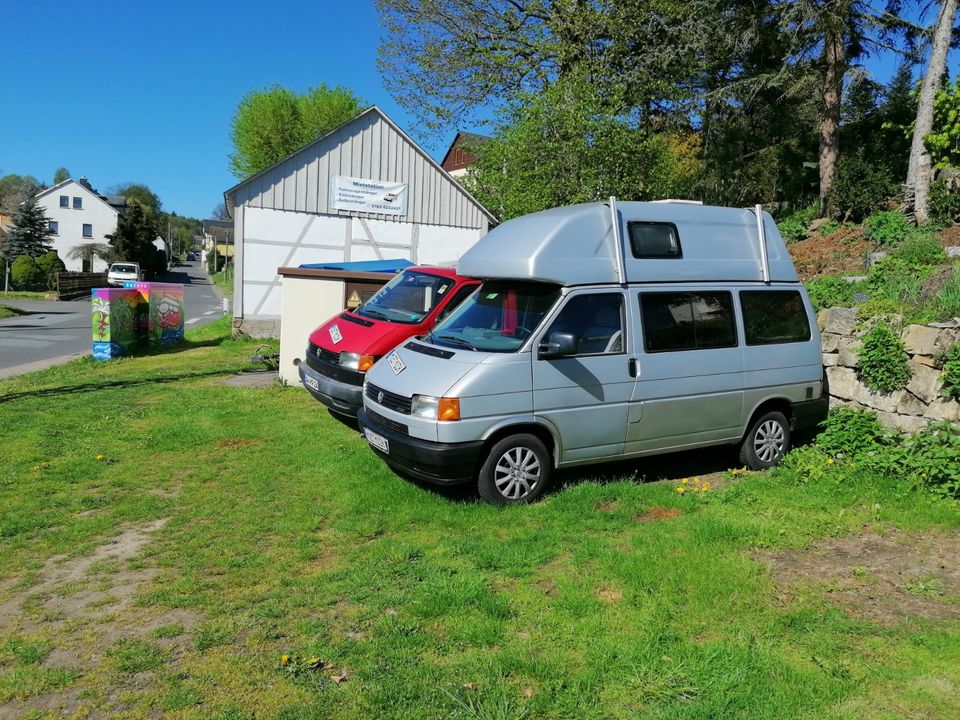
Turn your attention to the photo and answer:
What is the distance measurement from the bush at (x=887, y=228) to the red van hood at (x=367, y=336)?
8367mm

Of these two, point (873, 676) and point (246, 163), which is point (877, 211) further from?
point (246, 163)

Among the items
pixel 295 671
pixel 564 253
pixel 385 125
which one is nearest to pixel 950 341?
pixel 564 253

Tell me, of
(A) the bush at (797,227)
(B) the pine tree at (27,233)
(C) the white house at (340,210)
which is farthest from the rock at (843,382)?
(B) the pine tree at (27,233)

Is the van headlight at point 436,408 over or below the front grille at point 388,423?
over

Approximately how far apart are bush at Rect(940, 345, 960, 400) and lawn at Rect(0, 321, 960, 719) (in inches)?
46.2

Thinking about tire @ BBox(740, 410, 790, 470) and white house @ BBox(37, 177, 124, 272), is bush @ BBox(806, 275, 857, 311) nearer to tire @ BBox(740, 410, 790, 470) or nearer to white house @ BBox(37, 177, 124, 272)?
tire @ BBox(740, 410, 790, 470)

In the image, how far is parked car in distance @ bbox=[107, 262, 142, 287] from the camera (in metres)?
44.1

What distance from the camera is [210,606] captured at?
4031 millimetres

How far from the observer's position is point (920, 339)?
6.83 m

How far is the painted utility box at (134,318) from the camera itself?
47.4 ft

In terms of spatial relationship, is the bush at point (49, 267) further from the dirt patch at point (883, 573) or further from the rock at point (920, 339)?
the dirt patch at point (883, 573)

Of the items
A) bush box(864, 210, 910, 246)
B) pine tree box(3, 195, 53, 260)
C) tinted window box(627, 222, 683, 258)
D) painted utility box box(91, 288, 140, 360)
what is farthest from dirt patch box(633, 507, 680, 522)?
pine tree box(3, 195, 53, 260)

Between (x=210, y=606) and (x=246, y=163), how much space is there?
50.8m

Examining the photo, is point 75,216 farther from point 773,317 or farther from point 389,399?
point 773,317
